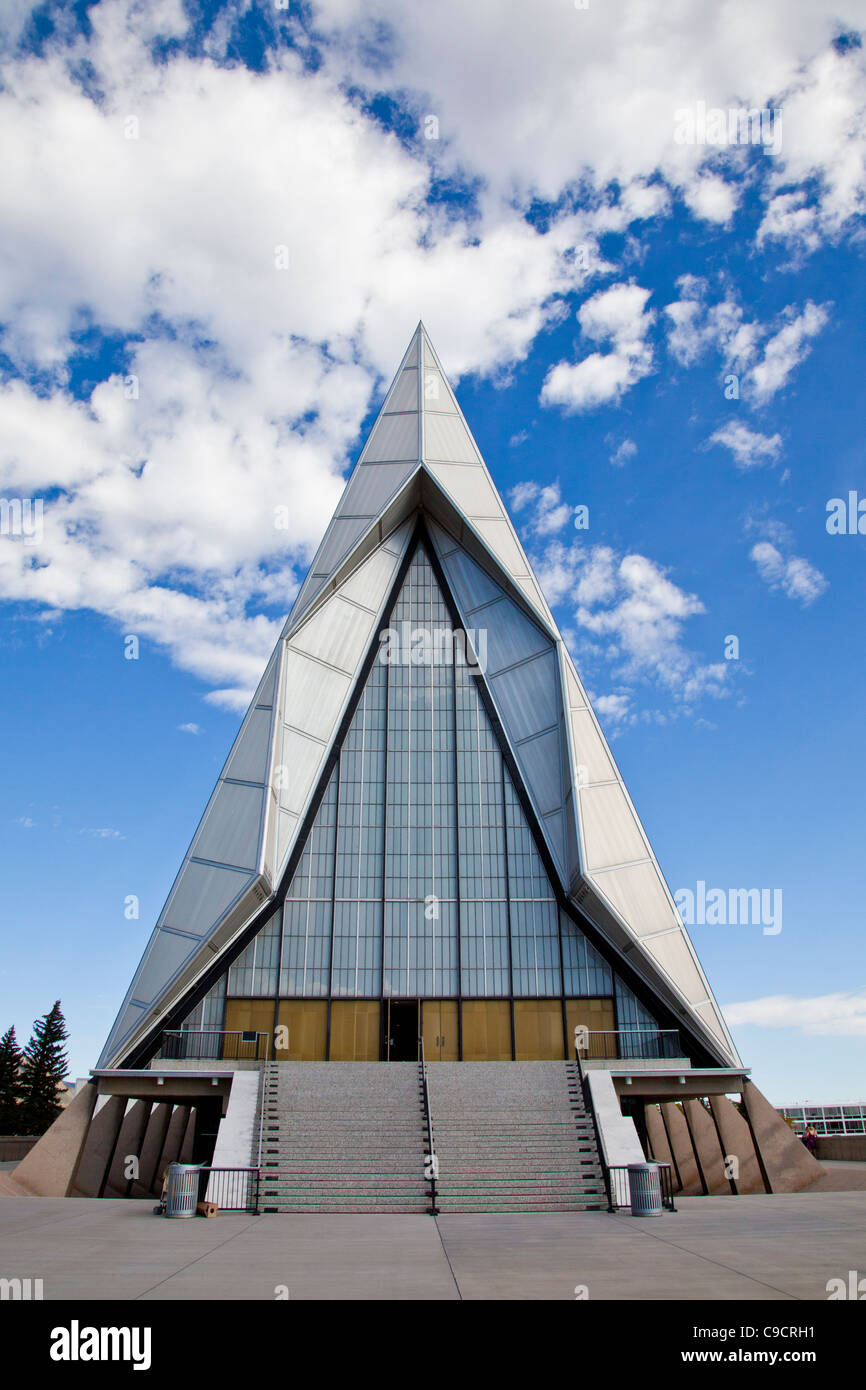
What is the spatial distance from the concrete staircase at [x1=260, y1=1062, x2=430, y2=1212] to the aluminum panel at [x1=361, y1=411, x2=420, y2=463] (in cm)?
1989

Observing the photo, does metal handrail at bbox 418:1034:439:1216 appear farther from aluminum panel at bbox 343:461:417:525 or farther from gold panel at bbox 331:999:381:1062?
aluminum panel at bbox 343:461:417:525

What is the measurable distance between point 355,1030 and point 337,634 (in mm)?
12561

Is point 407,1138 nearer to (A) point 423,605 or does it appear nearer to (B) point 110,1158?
(B) point 110,1158

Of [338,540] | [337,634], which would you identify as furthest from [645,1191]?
[338,540]

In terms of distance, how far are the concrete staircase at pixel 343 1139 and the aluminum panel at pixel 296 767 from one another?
8401mm

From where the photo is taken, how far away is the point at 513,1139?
18156 mm

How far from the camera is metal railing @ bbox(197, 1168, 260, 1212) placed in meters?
15.6

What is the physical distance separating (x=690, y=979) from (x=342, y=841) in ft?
36.8

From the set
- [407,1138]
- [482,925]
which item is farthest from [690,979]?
[407,1138]

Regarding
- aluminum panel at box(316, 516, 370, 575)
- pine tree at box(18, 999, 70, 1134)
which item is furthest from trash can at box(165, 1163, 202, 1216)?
pine tree at box(18, 999, 70, 1134)

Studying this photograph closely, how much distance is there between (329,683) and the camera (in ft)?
94.0

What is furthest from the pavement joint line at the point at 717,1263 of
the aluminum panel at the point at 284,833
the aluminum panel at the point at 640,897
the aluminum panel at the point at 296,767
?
the aluminum panel at the point at 296,767

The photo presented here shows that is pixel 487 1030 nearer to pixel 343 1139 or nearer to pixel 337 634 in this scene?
pixel 343 1139

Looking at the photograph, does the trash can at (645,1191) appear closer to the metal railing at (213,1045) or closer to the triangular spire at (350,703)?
the triangular spire at (350,703)
